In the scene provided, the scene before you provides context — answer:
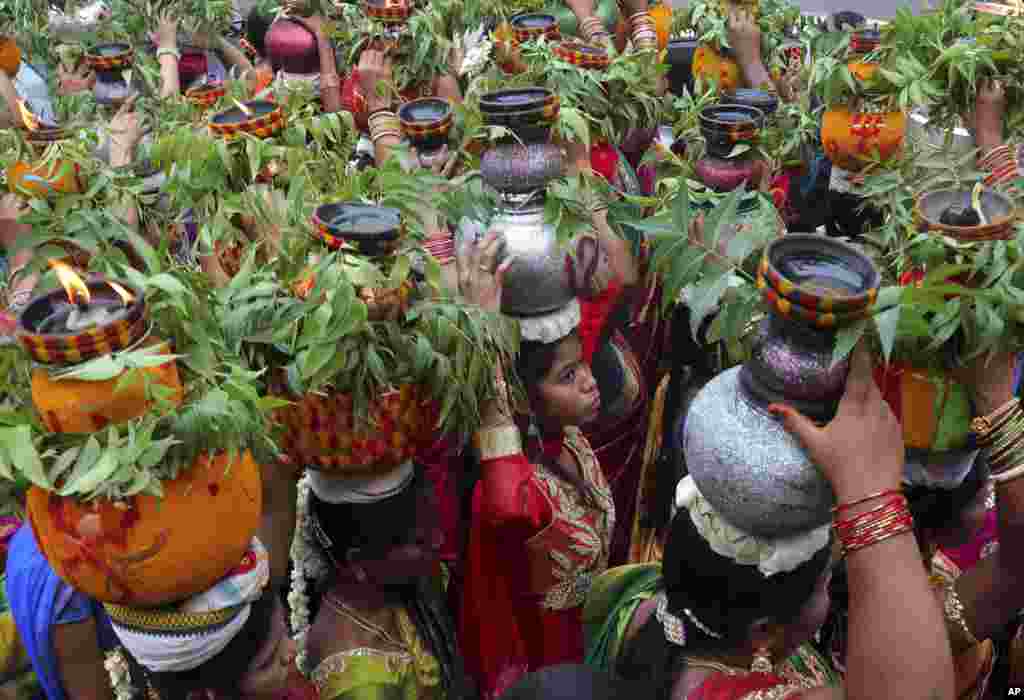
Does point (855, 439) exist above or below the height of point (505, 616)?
above

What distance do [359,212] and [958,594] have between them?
1.73m

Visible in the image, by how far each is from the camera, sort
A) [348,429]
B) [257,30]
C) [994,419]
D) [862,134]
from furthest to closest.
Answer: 1. [257,30]
2. [862,134]
3. [348,429]
4. [994,419]

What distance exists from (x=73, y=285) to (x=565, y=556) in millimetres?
1761

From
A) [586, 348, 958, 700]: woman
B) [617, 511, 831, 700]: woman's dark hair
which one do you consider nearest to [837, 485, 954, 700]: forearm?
[586, 348, 958, 700]: woman

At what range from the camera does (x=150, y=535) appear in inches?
62.1

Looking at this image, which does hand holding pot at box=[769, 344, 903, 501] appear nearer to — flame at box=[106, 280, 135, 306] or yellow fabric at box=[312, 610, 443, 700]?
flame at box=[106, 280, 135, 306]

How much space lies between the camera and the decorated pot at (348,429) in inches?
79.4

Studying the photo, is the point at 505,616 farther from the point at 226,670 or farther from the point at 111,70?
the point at 111,70

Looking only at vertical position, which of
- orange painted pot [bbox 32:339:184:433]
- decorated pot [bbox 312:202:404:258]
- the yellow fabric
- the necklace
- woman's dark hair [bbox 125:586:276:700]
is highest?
orange painted pot [bbox 32:339:184:433]

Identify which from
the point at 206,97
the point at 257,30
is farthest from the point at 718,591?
the point at 257,30

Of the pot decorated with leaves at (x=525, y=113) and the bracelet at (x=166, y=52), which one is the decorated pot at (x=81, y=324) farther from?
the bracelet at (x=166, y=52)

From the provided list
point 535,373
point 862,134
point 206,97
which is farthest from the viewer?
point 206,97

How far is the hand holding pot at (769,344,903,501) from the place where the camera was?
1.57 metres

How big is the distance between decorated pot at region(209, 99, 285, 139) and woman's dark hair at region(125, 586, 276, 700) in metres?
1.76
